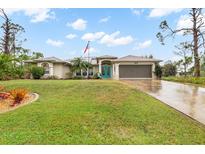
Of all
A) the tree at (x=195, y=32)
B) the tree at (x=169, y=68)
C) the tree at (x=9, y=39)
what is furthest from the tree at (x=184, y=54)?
the tree at (x=9, y=39)

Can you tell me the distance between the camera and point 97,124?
6480 millimetres

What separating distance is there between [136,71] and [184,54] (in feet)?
16.6

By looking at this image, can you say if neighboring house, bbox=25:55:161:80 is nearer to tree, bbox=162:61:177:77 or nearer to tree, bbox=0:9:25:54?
tree, bbox=162:61:177:77

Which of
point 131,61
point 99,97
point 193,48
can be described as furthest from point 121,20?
point 131,61

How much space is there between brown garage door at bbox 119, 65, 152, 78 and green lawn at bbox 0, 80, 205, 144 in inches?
684

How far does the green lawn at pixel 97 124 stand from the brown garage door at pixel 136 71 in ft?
57.0

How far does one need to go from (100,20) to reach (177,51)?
48.5ft

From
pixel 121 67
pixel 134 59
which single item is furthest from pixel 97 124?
pixel 121 67

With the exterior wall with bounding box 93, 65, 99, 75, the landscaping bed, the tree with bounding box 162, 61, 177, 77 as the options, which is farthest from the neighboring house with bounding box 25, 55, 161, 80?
the landscaping bed

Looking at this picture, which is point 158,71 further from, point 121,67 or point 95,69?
point 95,69

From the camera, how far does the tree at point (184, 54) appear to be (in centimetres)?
2373

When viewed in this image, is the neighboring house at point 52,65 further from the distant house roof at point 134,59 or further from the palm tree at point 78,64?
the distant house roof at point 134,59

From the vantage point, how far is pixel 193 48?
22484mm
